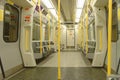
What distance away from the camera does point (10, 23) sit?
17.2ft

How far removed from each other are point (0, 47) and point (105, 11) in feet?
13.1

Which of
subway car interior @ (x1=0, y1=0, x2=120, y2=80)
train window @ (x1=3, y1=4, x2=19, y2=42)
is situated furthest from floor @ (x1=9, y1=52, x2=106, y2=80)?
train window @ (x1=3, y1=4, x2=19, y2=42)

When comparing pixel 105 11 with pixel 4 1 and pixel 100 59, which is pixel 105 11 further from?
pixel 4 1

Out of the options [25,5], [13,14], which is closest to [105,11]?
[25,5]

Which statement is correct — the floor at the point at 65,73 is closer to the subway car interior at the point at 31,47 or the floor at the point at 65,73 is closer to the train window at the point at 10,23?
the subway car interior at the point at 31,47

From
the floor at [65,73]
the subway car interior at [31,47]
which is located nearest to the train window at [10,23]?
the subway car interior at [31,47]

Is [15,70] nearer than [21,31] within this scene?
Yes

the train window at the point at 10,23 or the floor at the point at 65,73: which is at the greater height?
the train window at the point at 10,23

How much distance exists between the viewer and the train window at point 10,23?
16.0 feet

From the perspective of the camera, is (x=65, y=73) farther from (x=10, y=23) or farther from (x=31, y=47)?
(x=10, y=23)

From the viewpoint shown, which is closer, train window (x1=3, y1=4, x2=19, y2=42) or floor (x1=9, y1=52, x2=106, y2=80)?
floor (x1=9, y1=52, x2=106, y2=80)

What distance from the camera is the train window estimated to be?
4.87 meters

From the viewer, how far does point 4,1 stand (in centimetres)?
462

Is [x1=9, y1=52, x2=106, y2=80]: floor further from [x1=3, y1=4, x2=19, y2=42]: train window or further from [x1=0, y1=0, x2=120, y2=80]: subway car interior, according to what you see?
[x1=3, y1=4, x2=19, y2=42]: train window
